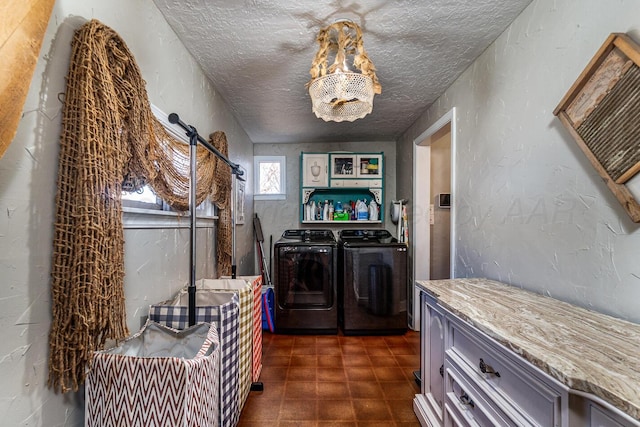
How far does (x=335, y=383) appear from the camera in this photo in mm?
1882

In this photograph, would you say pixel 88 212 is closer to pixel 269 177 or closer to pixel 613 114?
pixel 613 114

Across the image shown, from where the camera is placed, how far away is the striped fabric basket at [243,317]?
1547 millimetres

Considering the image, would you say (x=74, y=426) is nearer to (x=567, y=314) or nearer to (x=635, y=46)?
(x=567, y=314)

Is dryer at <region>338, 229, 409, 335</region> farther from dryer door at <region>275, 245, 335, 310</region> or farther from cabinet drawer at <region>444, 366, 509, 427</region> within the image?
cabinet drawer at <region>444, 366, 509, 427</region>

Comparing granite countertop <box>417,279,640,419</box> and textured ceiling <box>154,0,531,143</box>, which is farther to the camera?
textured ceiling <box>154,0,531,143</box>

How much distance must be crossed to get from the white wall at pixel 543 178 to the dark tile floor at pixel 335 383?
93 cm

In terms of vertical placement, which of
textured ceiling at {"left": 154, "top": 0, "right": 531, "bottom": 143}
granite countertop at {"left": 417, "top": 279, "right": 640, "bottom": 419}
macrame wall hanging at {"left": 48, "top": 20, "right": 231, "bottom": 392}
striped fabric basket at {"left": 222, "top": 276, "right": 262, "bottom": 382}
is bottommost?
striped fabric basket at {"left": 222, "top": 276, "right": 262, "bottom": 382}

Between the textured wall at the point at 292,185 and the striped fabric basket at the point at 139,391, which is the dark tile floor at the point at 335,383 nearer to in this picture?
the striped fabric basket at the point at 139,391

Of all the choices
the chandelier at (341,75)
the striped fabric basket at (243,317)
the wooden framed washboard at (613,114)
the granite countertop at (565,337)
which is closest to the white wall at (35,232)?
the striped fabric basket at (243,317)

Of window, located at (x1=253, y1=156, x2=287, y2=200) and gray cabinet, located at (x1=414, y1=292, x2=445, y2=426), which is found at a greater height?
window, located at (x1=253, y1=156, x2=287, y2=200)

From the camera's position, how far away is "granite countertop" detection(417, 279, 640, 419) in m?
0.58

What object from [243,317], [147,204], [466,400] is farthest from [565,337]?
[147,204]

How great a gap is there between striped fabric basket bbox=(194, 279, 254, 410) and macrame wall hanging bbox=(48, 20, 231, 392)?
2.06 feet

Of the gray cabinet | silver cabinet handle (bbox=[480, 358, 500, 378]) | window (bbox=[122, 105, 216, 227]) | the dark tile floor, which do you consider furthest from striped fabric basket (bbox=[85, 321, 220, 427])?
the gray cabinet
